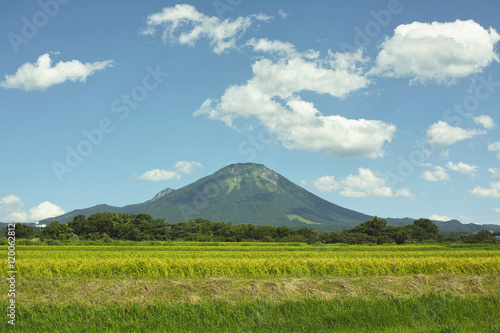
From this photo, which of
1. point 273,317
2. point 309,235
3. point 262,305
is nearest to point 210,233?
point 309,235

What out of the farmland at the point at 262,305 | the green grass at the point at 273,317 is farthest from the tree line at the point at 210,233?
the green grass at the point at 273,317

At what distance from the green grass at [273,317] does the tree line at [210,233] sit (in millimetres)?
44878

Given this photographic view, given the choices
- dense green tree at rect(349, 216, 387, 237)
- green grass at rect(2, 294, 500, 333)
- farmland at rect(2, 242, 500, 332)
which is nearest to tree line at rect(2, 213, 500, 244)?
dense green tree at rect(349, 216, 387, 237)

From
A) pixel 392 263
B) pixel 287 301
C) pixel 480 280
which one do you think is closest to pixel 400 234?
pixel 392 263

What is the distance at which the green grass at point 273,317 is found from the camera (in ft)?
34.7

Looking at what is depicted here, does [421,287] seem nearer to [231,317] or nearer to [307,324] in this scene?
[307,324]

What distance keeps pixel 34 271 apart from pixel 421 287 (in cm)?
1761

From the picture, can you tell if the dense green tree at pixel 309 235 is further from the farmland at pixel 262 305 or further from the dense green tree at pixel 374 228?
the farmland at pixel 262 305

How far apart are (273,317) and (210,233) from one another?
53.7m

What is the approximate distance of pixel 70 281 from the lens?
14414 millimetres

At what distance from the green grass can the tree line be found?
44.9 m

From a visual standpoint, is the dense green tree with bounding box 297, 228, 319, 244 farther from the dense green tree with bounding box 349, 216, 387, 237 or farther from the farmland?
the farmland

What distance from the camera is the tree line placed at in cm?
5825

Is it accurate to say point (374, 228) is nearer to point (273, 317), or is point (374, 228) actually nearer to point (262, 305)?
point (262, 305)
